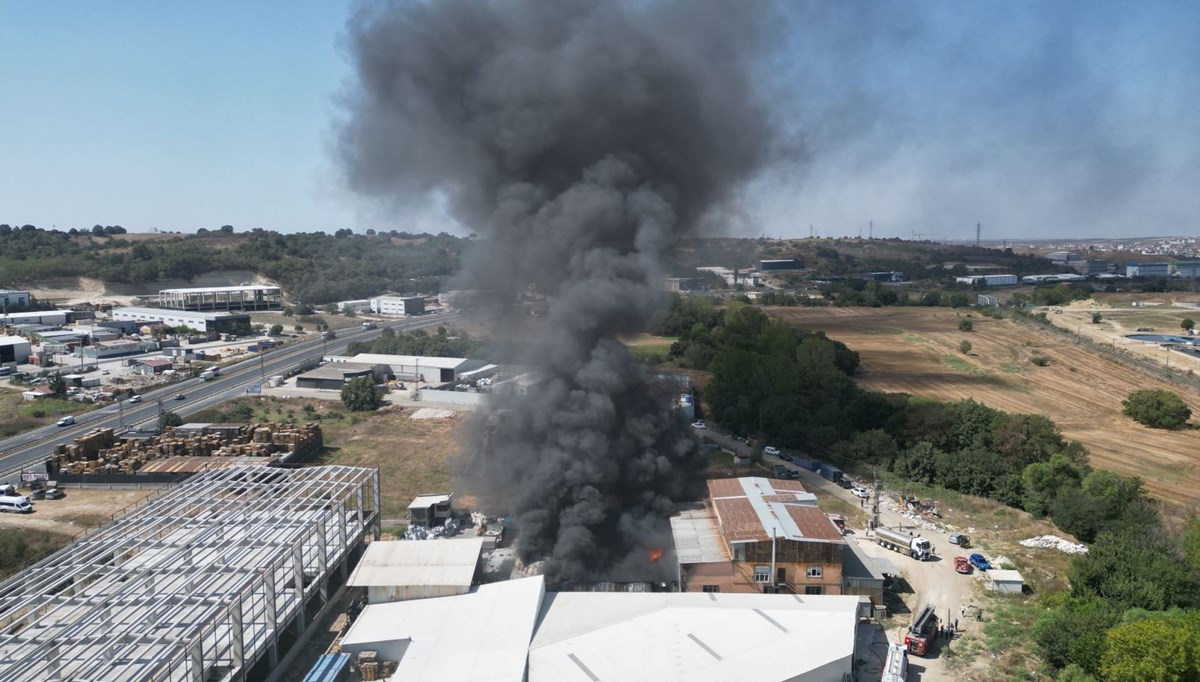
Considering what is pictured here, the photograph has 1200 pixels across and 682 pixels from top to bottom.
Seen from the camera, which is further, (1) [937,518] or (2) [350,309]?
(2) [350,309]

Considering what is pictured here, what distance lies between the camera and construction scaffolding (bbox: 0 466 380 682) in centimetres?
1466

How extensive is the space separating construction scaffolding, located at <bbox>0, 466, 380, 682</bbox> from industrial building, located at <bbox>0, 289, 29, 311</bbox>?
235 ft

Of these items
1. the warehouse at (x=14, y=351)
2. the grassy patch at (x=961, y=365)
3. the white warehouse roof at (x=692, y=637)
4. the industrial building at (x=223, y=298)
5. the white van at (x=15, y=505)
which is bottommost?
the white van at (x=15, y=505)

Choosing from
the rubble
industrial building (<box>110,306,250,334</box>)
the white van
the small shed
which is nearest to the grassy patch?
the rubble

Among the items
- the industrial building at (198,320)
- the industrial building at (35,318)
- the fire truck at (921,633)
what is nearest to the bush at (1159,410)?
the fire truck at (921,633)

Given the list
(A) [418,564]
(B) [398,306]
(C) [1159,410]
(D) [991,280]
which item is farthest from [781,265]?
(A) [418,564]

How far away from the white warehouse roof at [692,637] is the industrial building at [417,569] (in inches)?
98.8

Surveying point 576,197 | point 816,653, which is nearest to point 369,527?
point 576,197

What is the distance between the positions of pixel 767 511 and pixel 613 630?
22.8ft

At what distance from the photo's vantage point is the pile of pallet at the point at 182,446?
110 feet

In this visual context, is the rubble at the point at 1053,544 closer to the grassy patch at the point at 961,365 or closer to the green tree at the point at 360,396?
the green tree at the point at 360,396

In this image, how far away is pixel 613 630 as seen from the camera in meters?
18.0

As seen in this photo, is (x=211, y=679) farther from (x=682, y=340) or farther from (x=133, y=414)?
(x=682, y=340)

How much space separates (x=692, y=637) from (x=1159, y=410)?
1509 inches
